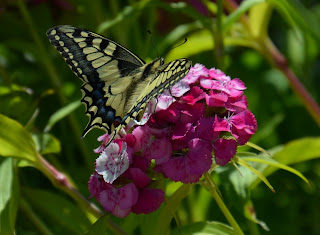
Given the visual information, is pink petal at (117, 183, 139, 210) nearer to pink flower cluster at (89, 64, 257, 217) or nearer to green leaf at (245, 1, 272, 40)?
pink flower cluster at (89, 64, 257, 217)

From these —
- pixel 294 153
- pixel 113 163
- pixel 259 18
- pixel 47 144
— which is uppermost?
pixel 113 163

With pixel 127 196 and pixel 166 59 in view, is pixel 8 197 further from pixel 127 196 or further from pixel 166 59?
pixel 166 59

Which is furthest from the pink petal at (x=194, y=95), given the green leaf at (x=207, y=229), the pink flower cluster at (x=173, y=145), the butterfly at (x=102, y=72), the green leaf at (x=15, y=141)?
the green leaf at (x=15, y=141)

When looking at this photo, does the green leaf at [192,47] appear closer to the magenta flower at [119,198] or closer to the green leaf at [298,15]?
the green leaf at [298,15]

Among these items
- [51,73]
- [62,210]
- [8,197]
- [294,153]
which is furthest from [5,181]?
[294,153]

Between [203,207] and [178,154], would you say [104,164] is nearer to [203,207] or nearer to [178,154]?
[178,154]

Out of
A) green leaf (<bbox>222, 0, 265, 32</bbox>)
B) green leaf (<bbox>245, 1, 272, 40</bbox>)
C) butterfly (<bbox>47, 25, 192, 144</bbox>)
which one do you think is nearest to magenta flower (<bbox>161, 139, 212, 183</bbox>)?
butterfly (<bbox>47, 25, 192, 144</bbox>)
